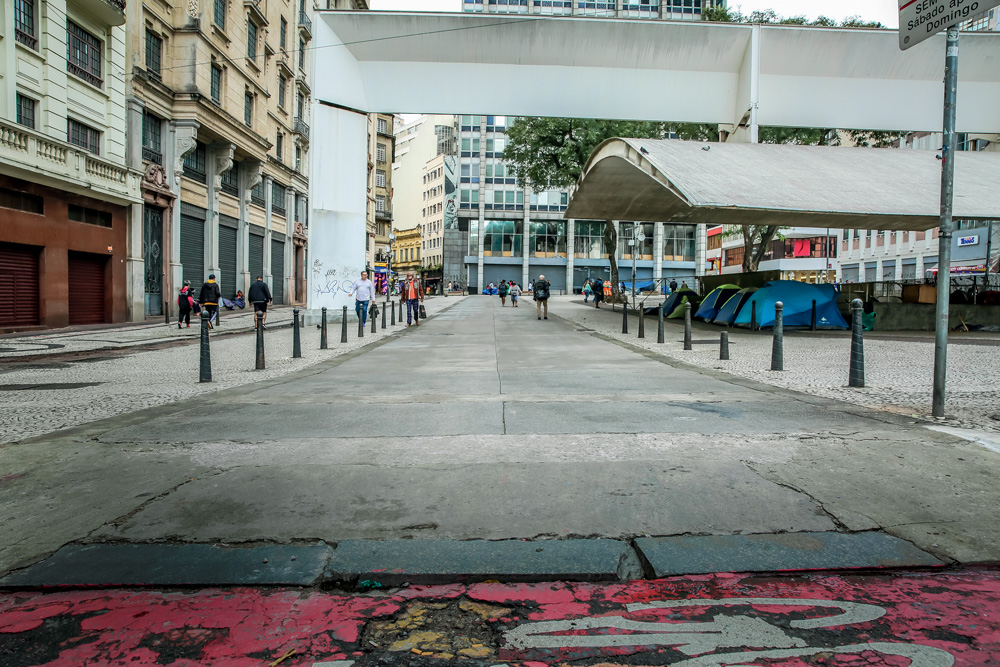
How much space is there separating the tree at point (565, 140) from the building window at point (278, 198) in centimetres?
1447

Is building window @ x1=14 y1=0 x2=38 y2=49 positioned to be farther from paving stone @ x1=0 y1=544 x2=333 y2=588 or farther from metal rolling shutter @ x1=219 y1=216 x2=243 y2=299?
paving stone @ x1=0 y1=544 x2=333 y2=588

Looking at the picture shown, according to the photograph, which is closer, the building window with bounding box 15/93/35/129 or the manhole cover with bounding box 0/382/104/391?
the manhole cover with bounding box 0/382/104/391

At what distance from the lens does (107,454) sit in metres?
4.83

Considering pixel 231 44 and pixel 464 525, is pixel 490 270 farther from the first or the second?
pixel 464 525

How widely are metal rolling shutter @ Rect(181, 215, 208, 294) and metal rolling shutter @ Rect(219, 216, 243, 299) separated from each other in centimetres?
142

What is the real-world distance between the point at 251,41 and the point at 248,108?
322cm

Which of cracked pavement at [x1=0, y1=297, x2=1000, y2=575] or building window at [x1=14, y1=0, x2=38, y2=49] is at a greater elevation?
building window at [x1=14, y1=0, x2=38, y2=49]

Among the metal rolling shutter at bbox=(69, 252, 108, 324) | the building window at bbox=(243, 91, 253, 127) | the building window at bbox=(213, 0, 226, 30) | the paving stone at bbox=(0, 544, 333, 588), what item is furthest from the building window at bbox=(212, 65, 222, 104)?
the paving stone at bbox=(0, 544, 333, 588)

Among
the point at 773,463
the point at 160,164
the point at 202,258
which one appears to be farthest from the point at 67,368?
the point at 202,258

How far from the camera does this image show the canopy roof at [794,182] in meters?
16.0

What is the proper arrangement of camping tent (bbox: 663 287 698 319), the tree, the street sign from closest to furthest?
the street sign, camping tent (bbox: 663 287 698 319), the tree

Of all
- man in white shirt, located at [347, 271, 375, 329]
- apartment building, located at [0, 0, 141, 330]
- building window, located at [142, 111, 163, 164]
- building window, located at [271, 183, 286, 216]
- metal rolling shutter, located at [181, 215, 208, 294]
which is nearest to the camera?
apartment building, located at [0, 0, 141, 330]

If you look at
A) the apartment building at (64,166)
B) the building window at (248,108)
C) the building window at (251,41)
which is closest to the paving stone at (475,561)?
the apartment building at (64,166)

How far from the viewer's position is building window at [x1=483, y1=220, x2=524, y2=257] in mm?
75750
